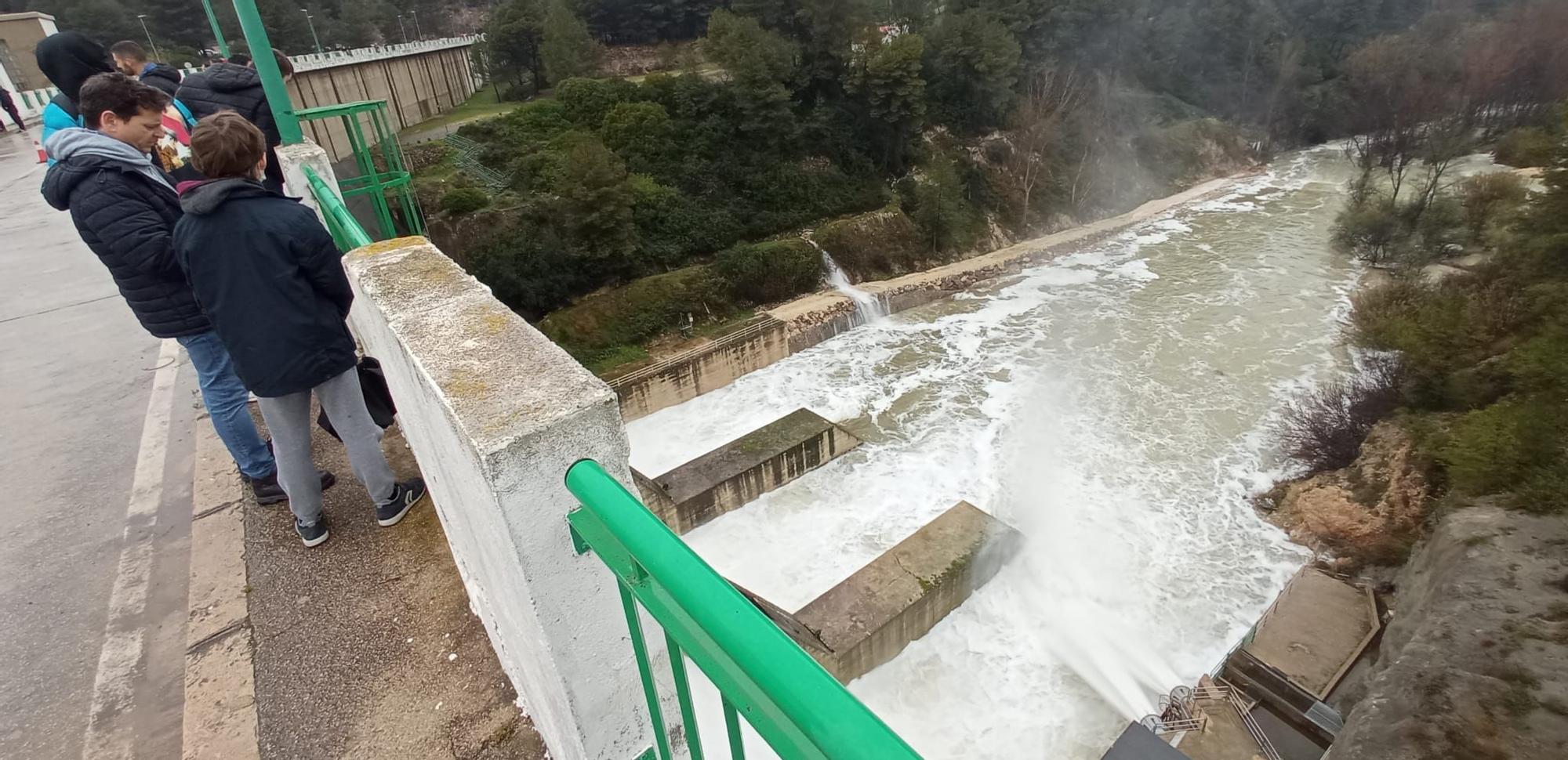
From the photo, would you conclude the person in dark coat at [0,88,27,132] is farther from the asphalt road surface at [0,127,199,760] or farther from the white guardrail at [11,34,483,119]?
the asphalt road surface at [0,127,199,760]

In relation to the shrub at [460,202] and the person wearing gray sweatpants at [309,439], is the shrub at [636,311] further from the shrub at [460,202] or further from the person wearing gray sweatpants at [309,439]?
the person wearing gray sweatpants at [309,439]

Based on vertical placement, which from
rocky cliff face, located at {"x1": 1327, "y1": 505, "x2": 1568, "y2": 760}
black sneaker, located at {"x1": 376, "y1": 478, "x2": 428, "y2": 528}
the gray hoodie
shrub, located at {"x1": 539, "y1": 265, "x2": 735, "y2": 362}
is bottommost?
rocky cliff face, located at {"x1": 1327, "y1": 505, "x2": 1568, "y2": 760}

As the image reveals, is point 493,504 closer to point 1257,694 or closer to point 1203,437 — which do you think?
point 1257,694

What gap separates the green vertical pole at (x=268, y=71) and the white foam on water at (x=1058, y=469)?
238 inches

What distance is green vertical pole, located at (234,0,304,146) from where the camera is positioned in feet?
15.8

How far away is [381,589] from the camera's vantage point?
275 cm

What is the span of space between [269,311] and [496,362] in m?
1.61

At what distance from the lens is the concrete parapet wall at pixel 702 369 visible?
15.7m

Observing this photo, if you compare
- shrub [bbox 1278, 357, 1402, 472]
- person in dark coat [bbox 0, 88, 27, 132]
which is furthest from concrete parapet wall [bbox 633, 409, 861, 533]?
person in dark coat [bbox 0, 88, 27, 132]

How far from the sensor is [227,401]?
129 inches

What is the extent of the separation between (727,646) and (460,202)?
19.7 metres

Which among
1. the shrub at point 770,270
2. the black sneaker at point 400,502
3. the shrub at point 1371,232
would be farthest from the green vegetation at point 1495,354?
the shrub at point 770,270

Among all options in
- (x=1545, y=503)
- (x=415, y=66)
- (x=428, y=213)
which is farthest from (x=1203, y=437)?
(x=415, y=66)

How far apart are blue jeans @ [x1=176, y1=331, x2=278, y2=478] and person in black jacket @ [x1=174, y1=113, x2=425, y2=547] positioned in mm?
696
